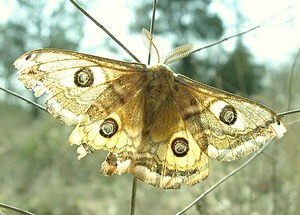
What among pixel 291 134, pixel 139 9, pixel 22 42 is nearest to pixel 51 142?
pixel 139 9

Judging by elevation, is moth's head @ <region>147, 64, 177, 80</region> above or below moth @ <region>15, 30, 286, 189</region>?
above

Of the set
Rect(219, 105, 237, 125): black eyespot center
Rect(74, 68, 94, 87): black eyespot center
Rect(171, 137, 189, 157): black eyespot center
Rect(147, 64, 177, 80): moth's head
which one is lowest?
Rect(171, 137, 189, 157): black eyespot center

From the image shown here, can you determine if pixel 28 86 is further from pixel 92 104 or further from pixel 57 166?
pixel 57 166

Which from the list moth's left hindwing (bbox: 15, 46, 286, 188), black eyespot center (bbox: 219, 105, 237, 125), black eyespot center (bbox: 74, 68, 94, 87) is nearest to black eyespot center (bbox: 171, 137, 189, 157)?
moth's left hindwing (bbox: 15, 46, 286, 188)

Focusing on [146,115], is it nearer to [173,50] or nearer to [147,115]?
[147,115]

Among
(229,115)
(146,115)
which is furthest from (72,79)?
(229,115)

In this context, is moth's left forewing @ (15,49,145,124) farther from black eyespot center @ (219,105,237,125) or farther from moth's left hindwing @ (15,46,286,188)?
black eyespot center @ (219,105,237,125)

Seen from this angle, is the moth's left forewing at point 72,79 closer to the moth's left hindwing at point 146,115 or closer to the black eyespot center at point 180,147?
the moth's left hindwing at point 146,115
